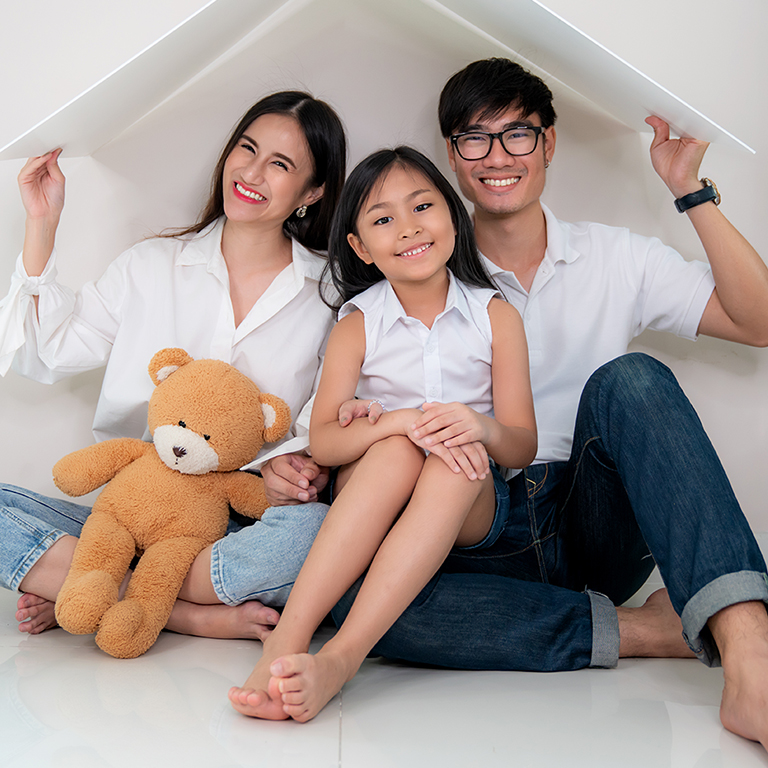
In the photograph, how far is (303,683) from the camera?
0.91 m

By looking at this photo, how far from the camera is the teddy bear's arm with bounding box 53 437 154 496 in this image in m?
1.41

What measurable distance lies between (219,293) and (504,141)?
0.69 meters

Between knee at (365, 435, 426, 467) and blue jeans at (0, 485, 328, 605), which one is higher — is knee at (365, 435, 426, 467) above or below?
above

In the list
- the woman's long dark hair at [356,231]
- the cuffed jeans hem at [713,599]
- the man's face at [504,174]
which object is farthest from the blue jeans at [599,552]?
the man's face at [504,174]

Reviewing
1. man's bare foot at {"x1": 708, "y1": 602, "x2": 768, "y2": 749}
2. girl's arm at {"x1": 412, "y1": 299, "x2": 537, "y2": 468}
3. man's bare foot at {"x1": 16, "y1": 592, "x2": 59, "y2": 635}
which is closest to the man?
man's bare foot at {"x1": 708, "y1": 602, "x2": 768, "y2": 749}

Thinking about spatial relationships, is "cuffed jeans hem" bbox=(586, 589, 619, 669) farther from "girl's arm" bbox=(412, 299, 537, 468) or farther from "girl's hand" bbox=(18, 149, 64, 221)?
"girl's hand" bbox=(18, 149, 64, 221)

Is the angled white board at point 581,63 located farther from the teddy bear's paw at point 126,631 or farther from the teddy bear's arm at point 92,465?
the teddy bear's paw at point 126,631

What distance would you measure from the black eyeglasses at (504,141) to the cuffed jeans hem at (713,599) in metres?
0.98

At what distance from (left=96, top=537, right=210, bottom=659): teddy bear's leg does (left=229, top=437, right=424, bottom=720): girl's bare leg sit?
10.3 inches

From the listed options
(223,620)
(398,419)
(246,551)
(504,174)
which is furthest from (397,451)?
(504,174)

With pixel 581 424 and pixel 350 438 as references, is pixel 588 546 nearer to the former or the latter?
pixel 581 424

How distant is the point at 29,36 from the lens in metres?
1.49

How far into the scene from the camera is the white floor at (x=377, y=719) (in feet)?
2.80

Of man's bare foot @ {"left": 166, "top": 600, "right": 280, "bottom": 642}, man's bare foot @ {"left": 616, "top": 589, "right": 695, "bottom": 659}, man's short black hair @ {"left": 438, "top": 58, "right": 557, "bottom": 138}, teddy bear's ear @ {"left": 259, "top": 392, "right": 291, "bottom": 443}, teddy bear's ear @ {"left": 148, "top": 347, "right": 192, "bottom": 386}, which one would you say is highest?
man's short black hair @ {"left": 438, "top": 58, "right": 557, "bottom": 138}
